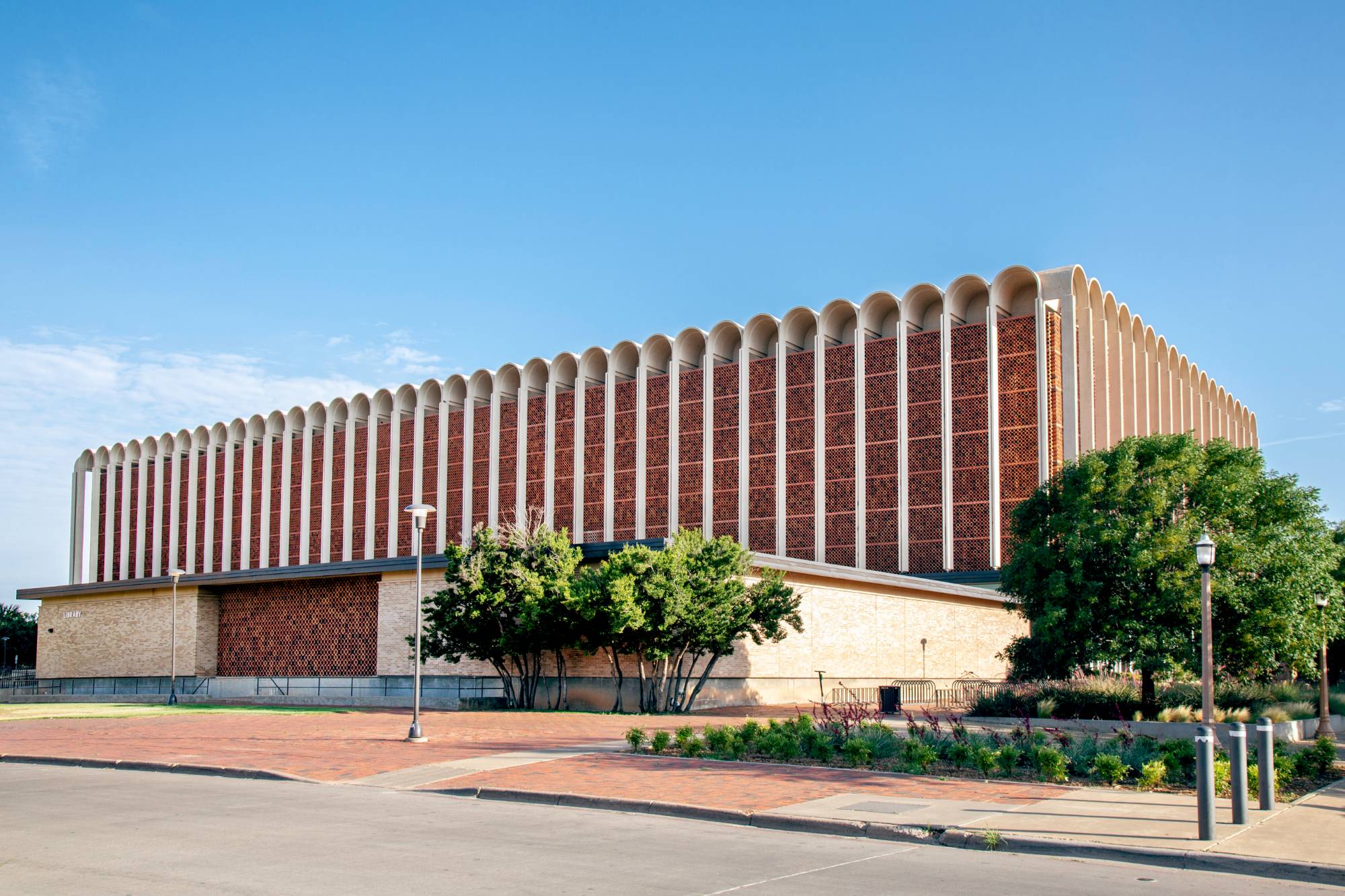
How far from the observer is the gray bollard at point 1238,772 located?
1234 centimetres

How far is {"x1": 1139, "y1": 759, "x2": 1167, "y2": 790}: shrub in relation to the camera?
15.6 meters

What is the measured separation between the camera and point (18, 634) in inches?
4038

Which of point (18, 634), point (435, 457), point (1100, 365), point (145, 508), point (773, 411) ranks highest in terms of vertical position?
point (1100, 365)

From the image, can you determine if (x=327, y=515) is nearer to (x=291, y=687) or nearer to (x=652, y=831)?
(x=291, y=687)

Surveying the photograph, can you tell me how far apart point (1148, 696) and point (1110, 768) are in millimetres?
12842

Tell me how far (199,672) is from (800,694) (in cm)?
2369

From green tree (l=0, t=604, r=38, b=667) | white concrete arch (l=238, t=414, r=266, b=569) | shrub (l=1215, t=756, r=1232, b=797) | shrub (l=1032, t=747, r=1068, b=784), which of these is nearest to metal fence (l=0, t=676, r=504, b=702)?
shrub (l=1032, t=747, r=1068, b=784)

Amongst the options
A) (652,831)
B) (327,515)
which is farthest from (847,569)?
(327,515)

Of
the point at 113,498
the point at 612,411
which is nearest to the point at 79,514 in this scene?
the point at 113,498

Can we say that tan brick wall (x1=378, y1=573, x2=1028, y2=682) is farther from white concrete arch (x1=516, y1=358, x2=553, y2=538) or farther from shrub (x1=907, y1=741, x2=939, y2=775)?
white concrete arch (x1=516, y1=358, x2=553, y2=538)

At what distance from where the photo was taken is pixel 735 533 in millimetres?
60656

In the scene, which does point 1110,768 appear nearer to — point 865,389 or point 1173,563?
point 1173,563

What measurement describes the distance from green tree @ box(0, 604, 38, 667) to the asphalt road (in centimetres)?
→ 9975

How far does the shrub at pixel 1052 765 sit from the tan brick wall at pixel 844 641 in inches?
752
